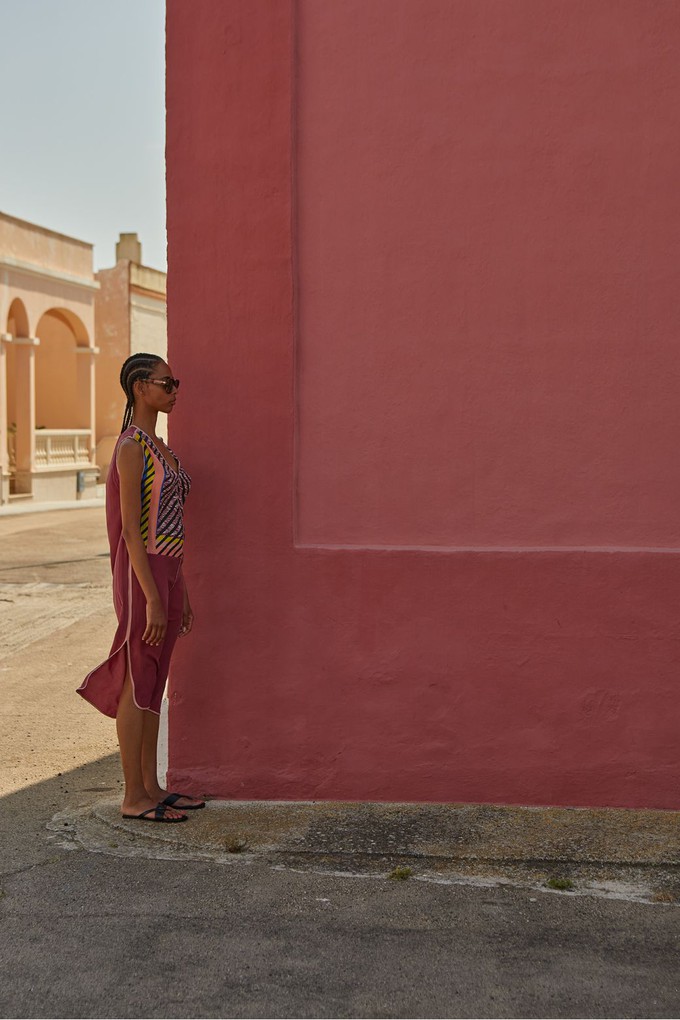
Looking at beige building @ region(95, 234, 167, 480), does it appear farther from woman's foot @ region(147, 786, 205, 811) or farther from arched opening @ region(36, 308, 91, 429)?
woman's foot @ region(147, 786, 205, 811)

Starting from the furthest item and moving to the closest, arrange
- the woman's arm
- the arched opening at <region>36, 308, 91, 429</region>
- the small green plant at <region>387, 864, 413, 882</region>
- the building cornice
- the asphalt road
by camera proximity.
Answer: the arched opening at <region>36, 308, 91, 429</region> < the building cornice < the woman's arm < the small green plant at <region>387, 864, 413, 882</region> < the asphalt road

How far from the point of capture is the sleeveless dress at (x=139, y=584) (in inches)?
171

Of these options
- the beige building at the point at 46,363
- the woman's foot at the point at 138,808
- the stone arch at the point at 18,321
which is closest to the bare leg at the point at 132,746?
the woman's foot at the point at 138,808

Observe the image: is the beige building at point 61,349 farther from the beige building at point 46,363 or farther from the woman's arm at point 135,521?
the woman's arm at point 135,521

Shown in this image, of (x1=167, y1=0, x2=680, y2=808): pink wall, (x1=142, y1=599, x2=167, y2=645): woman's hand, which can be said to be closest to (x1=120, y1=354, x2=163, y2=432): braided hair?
(x1=167, y1=0, x2=680, y2=808): pink wall

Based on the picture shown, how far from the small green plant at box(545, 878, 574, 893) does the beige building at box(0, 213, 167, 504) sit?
21.4m

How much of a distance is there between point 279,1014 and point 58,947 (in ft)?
2.47

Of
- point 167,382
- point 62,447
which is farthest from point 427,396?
point 62,447

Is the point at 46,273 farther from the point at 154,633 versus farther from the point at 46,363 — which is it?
the point at 154,633

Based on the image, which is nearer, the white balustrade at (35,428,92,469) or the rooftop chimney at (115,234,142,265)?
the white balustrade at (35,428,92,469)

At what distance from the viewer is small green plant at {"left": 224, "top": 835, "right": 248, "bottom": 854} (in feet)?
13.4

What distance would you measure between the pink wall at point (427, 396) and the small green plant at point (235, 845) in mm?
492

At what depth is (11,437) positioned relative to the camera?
2506 cm

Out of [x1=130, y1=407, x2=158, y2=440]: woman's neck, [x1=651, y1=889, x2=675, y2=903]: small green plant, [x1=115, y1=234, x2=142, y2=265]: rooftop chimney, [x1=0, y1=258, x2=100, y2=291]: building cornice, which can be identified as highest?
[x1=115, y1=234, x2=142, y2=265]: rooftop chimney
